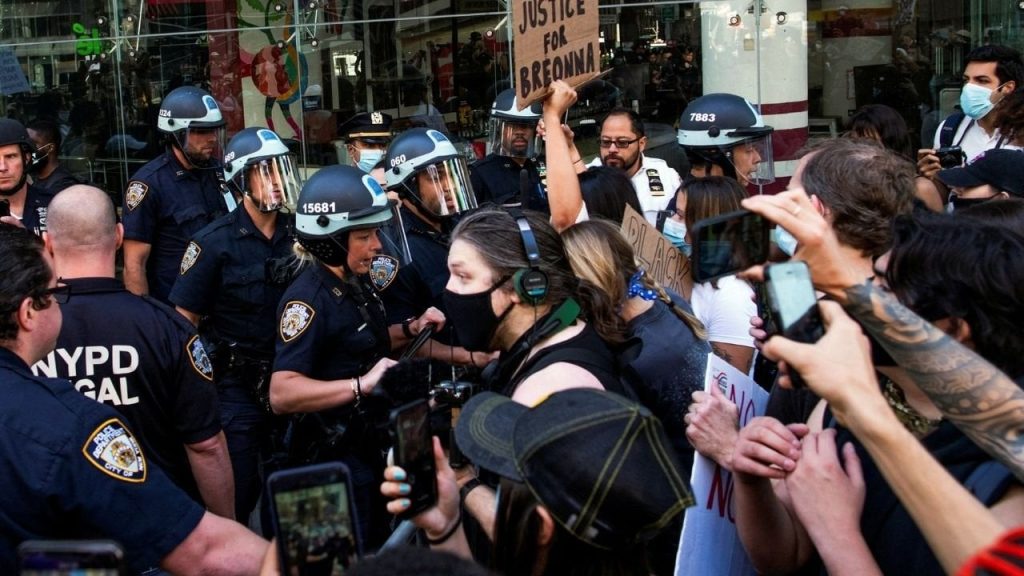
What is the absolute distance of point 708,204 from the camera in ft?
14.9

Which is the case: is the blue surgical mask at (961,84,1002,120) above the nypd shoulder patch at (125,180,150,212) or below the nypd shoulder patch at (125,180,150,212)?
above

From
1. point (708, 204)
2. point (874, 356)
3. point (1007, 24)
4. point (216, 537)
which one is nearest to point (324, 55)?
point (1007, 24)

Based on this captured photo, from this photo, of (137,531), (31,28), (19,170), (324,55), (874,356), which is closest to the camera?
(874,356)

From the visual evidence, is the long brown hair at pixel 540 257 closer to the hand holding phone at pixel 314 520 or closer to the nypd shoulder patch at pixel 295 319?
the nypd shoulder patch at pixel 295 319

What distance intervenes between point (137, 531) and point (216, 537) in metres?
0.21

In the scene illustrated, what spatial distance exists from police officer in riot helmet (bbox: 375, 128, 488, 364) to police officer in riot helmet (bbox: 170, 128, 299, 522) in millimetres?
516

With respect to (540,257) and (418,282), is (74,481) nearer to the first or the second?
(540,257)

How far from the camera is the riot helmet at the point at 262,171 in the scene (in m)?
5.75

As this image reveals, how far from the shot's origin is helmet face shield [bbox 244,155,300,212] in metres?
5.72

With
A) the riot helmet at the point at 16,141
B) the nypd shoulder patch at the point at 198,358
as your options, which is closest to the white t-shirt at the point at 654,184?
the nypd shoulder patch at the point at 198,358

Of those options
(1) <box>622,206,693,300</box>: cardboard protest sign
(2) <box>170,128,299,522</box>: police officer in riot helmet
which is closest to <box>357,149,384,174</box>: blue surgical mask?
(2) <box>170,128,299,522</box>: police officer in riot helmet

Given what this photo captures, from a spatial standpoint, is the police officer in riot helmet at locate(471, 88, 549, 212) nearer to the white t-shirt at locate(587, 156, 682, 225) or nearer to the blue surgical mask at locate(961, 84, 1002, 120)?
the white t-shirt at locate(587, 156, 682, 225)

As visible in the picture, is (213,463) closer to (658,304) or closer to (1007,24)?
(658,304)

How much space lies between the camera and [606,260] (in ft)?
11.7
